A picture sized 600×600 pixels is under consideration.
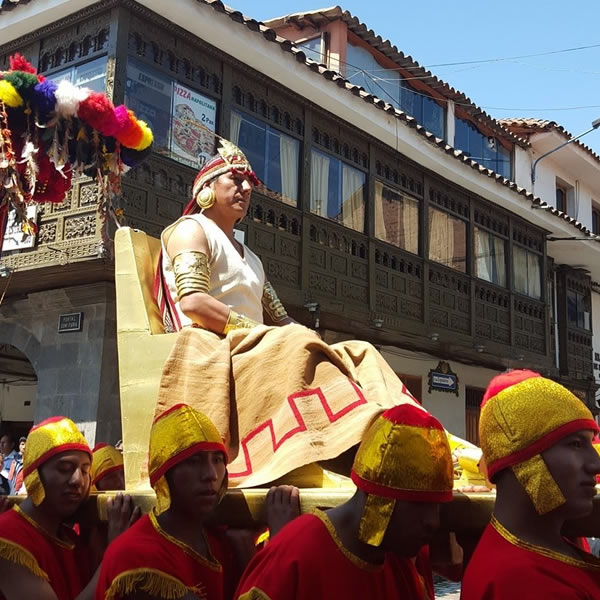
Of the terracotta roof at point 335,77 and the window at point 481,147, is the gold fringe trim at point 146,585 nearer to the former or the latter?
the terracotta roof at point 335,77

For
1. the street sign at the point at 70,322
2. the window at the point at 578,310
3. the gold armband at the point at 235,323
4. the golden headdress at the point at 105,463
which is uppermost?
the window at the point at 578,310

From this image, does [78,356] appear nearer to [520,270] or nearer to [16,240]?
[16,240]

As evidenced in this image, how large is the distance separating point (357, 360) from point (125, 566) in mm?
1378

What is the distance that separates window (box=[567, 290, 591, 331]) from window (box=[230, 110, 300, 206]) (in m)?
9.69

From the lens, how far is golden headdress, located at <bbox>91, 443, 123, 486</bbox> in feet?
12.4

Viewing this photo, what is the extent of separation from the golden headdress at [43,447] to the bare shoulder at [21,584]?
0.98 feet

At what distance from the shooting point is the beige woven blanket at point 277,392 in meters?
2.58

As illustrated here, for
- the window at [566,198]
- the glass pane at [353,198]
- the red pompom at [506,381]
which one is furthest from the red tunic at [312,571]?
the window at [566,198]

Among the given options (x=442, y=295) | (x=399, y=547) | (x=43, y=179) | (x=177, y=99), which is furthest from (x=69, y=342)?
(x=399, y=547)

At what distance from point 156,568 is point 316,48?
12804mm

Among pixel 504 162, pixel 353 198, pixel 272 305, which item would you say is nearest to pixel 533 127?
pixel 504 162

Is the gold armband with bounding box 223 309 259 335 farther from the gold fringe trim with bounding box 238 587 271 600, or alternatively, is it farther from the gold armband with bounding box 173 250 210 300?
the gold fringe trim with bounding box 238 587 271 600

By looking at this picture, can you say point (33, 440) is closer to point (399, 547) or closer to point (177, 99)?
point (399, 547)

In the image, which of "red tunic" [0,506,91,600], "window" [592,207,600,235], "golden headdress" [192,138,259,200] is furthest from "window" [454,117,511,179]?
"red tunic" [0,506,91,600]
